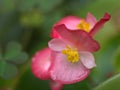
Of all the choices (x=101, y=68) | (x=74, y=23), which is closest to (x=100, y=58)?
(x=101, y=68)

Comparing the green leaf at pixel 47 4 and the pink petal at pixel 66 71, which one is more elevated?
the pink petal at pixel 66 71

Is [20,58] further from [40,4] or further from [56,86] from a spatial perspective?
[40,4]

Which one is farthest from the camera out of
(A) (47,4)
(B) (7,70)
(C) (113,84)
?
(A) (47,4)

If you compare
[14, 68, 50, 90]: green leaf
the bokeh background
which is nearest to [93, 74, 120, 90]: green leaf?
[14, 68, 50, 90]: green leaf

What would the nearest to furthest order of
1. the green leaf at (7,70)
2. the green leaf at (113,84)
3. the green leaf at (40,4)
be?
the green leaf at (113,84), the green leaf at (7,70), the green leaf at (40,4)

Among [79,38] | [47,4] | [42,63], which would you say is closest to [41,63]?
[42,63]

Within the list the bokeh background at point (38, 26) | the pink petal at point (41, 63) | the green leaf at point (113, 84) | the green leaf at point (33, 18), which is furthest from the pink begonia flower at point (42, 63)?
the green leaf at point (33, 18)

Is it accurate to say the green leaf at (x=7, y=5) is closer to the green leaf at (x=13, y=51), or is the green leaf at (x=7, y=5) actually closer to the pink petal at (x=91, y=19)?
the green leaf at (x=13, y=51)

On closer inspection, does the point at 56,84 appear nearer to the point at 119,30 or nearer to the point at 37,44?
the point at 37,44
